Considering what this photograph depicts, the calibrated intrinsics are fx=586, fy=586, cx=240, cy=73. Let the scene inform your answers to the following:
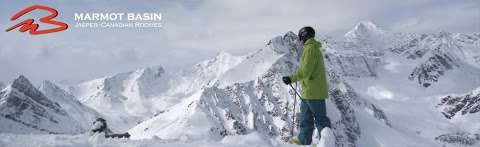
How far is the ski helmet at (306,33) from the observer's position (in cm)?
1583

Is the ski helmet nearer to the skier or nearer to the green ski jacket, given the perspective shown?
the skier

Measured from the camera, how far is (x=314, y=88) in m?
15.7

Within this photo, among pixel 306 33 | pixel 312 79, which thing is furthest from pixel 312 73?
pixel 306 33

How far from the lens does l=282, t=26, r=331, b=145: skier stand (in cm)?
1545

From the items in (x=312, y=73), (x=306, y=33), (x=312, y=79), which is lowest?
(x=312, y=79)

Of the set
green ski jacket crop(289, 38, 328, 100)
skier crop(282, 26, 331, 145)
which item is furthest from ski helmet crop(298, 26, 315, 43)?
green ski jacket crop(289, 38, 328, 100)

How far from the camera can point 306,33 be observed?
15820 mm

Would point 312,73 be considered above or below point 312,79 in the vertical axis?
above

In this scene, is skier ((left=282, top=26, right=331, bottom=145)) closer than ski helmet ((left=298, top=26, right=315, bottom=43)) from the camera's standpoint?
Yes

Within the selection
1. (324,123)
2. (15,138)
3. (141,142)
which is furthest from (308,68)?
(15,138)

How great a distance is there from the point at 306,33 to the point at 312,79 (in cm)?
125

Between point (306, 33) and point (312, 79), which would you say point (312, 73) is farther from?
point (306, 33)

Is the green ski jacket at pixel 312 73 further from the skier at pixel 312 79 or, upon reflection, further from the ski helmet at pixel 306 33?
the ski helmet at pixel 306 33

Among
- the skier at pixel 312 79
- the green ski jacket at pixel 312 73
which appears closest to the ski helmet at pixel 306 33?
the skier at pixel 312 79
